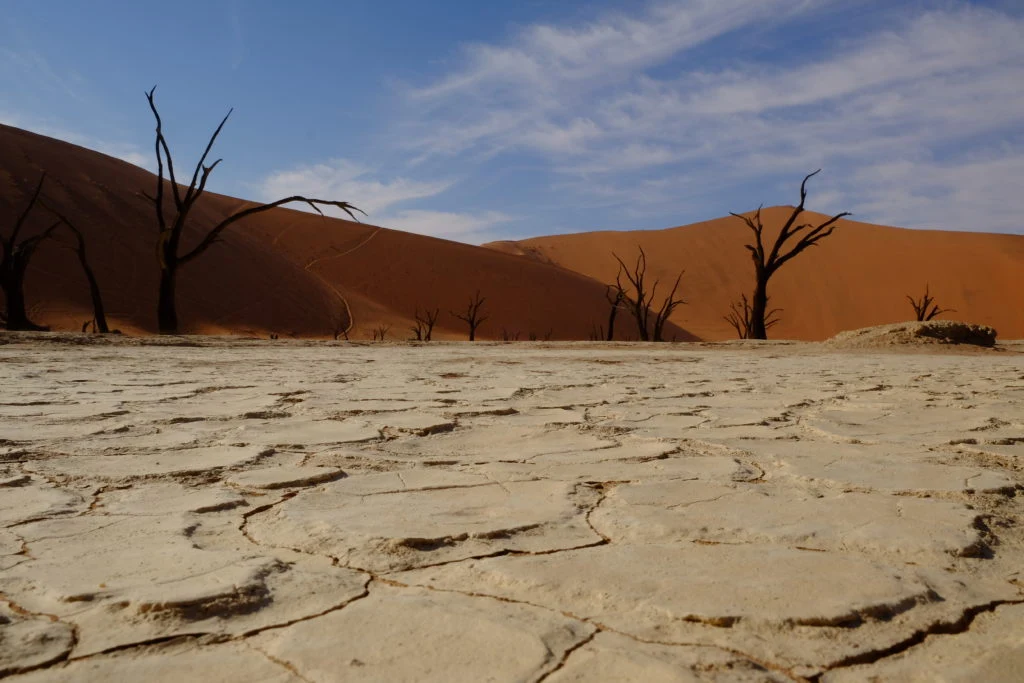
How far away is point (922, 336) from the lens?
357 inches

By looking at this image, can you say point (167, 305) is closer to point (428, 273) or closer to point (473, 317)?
point (473, 317)

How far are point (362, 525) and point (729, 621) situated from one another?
706 millimetres

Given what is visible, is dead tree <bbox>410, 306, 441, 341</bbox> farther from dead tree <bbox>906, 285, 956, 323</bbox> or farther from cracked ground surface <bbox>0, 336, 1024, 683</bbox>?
cracked ground surface <bbox>0, 336, 1024, 683</bbox>

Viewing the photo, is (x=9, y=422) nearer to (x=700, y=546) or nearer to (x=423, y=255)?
(x=700, y=546)

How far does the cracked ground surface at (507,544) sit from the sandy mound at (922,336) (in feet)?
21.0

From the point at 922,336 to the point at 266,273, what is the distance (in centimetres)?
1931

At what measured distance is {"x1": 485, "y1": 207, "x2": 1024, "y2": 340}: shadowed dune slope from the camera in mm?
34375

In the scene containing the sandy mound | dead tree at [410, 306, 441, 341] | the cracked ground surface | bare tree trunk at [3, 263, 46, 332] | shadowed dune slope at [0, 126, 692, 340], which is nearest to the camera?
the cracked ground surface

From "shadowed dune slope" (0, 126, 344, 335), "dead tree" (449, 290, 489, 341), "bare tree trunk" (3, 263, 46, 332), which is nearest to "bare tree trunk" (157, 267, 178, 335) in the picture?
"bare tree trunk" (3, 263, 46, 332)

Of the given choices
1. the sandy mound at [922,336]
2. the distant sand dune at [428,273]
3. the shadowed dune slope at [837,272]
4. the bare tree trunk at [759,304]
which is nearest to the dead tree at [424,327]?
the distant sand dune at [428,273]

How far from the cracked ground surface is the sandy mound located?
6392mm

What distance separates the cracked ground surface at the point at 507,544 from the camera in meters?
0.93

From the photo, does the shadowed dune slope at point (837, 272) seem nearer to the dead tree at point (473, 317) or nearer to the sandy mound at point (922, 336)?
the dead tree at point (473, 317)

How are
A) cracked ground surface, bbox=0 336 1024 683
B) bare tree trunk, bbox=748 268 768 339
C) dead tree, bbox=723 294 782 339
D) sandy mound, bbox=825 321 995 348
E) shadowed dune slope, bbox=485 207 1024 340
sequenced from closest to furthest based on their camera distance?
cracked ground surface, bbox=0 336 1024 683 < sandy mound, bbox=825 321 995 348 < bare tree trunk, bbox=748 268 768 339 < dead tree, bbox=723 294 782 339 < shadowed dune slope, bbox=485 207 1024 340
